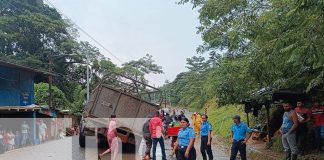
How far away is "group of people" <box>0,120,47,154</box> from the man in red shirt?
1373 centimetres

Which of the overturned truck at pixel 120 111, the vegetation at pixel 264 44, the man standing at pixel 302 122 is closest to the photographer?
the vegetation at pixel 264 44

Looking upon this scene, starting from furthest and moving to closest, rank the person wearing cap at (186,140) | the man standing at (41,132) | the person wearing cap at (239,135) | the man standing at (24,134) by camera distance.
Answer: the man standing at (41,132) < the man standing at (24,134) < the person wearing cap at (239,135) < the person wearing cap at (186,140)

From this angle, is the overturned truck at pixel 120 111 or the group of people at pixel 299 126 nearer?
the group of people at pixel 299 126

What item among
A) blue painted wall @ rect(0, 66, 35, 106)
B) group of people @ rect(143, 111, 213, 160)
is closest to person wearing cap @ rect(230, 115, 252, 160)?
group of people @ rect(143, 111, 213, 160)

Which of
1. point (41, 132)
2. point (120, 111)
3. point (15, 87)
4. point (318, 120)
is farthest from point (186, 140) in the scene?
point (41, 132)

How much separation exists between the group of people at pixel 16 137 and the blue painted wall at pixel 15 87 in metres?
1.87

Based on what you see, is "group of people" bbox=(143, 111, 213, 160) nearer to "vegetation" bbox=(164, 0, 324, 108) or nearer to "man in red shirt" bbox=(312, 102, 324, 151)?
"vegetation" bbox=(164, 0, 324, 108)

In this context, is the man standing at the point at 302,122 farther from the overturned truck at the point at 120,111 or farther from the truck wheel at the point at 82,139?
the truck wheel at the point at 82,139

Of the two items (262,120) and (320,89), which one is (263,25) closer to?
(320,89)

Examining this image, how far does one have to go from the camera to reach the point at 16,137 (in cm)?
2208

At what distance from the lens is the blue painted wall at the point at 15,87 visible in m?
23.8

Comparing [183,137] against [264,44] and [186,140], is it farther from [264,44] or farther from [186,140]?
[264,44]

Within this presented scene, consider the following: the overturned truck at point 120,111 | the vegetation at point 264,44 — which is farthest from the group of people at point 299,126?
the overturned truck at point 120,111

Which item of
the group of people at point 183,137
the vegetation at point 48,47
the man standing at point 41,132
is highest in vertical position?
the vegetation at point 48,47
